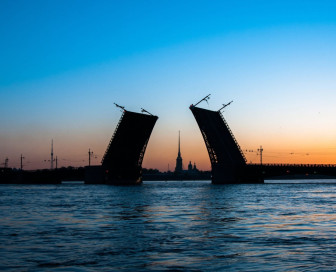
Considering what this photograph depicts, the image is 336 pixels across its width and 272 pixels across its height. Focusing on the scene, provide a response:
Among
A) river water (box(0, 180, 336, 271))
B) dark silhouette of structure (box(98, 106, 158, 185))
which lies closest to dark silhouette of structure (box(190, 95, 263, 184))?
dark silhouette of structure (box(98, 106, 158, 185))

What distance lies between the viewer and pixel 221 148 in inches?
3113

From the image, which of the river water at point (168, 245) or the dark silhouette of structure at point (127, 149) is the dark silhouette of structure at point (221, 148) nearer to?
the dark silhouette of structure at point (127, 149)

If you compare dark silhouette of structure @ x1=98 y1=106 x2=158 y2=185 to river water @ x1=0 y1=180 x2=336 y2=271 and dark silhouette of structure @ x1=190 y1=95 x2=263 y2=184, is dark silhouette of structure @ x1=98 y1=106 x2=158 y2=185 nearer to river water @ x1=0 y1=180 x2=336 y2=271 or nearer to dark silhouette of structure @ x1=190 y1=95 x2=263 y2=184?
dark silhouette of structure @ x1=190 y1=95 x2=263 y2=184

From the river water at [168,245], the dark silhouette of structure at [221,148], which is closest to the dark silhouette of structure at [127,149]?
the dark silhouette of structure at [221,148]

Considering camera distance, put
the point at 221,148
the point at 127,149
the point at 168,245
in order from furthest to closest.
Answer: the point at 127,149
the point at 221,148
the point at 168,245

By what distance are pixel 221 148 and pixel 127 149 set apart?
1547 centimetres

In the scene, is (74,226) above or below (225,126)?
below

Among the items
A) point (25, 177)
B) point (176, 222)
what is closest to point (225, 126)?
point (176, 222)

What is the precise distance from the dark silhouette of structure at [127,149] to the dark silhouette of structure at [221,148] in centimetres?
854

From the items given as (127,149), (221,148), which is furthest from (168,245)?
(127,149)

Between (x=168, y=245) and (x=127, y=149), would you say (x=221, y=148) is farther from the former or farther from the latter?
(x=168, y=245)

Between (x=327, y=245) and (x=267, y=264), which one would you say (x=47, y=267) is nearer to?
(x=267, y=264)

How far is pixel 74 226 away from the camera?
1844 cm

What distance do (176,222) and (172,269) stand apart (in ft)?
33.6
